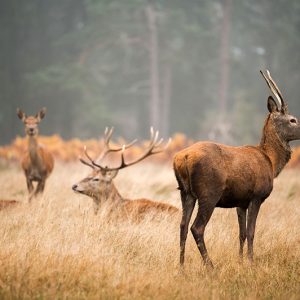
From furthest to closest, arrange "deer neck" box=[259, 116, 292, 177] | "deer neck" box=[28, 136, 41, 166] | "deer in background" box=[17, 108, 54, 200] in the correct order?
"deer neck" box=[28, 136, 41, 166] → "deer in background" box=[17, 108, 54, 200] → "deer neck" box=[259, 116, 292, 177]

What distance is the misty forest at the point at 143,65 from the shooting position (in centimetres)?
3167

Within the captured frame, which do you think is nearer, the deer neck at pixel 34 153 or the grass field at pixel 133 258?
the grass field at pixel 133 258

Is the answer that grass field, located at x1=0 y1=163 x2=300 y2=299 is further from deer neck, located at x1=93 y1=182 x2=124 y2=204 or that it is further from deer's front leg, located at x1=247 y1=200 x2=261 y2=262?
deer neck, located at x1=93 y1=182 x2=124 y2=204

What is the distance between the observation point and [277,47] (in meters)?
34.4

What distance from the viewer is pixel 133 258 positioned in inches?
252

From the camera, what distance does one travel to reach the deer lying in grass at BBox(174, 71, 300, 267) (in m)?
6.07

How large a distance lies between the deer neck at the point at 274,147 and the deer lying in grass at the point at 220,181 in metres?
0.02

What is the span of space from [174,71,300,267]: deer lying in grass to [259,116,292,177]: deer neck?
22mm

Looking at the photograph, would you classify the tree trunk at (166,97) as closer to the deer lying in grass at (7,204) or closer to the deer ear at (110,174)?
the deer ear at (110,174)

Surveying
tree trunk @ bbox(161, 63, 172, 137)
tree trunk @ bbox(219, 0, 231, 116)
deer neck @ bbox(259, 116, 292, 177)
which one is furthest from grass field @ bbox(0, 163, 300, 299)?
tree trunk @ bbox(161, 63, 172, 137)

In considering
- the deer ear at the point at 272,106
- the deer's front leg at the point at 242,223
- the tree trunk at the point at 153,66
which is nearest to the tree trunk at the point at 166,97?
the tree trunk at the point at 153,66

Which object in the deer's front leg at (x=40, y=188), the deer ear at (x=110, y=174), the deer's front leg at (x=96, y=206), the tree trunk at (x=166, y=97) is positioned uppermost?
the tree trunk at (x=166, y=97)

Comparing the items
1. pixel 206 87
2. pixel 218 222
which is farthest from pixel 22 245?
pixel 206 87

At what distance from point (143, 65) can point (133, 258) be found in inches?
1191
